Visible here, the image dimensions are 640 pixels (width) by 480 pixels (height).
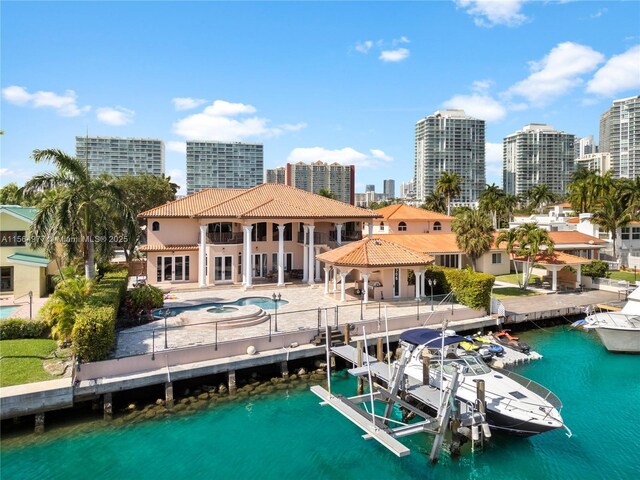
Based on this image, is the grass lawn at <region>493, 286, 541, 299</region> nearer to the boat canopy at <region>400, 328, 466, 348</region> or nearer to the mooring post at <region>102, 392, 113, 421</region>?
the boat canopy at <region>400, 328, 466, 348</region>

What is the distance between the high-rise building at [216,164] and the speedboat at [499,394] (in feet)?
470

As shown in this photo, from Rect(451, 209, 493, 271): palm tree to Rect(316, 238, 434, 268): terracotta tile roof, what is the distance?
7.72m

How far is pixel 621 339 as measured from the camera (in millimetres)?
23016

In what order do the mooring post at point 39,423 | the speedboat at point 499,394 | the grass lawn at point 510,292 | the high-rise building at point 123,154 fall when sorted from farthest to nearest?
1. the high-rise building at point 123,154
2. the grass lawn at point 510,292
3. the mooring post at point 39,423
4. the speedboat at point 499,394

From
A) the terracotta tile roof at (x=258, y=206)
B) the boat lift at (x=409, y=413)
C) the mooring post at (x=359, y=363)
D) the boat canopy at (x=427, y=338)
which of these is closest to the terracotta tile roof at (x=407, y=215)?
the terracotta tile roof at (x=258, y=206)

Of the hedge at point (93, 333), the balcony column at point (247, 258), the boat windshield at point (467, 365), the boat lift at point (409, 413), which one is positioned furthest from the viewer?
the balcony column at point (247, 258)

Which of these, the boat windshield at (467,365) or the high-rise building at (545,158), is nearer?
the boat windshield at (467,365)

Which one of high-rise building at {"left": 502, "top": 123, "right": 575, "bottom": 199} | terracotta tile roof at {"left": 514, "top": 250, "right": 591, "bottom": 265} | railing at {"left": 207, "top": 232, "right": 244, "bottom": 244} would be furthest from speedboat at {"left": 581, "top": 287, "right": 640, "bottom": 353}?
high-rise building at {"left": 502, "top": 123, "right": 575, "bottom": 199}

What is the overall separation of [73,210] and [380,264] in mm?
17136

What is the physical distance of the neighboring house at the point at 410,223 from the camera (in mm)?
48312

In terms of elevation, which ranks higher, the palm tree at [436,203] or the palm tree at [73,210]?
the palm tree at [436,203]

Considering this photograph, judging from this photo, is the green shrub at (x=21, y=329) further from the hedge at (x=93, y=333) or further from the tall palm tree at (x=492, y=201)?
the tall palm tree at (x=492, y=201)

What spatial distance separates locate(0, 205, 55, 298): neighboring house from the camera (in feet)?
94.7

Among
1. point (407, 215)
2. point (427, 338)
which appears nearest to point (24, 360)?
point (427, 338)
